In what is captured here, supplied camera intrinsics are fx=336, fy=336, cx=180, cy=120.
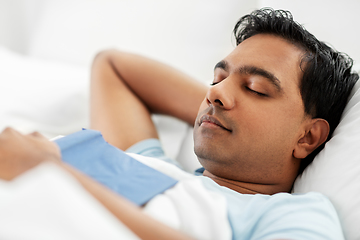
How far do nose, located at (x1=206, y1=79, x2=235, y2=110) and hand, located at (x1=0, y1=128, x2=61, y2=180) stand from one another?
1.24 feet

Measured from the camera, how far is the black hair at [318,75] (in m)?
0.82

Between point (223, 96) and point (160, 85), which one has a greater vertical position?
point (223, 96)

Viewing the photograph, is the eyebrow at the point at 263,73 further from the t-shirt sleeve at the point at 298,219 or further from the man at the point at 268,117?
Answer: the t-shirt sleeve at the point at 298,219

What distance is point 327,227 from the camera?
1.94 ft

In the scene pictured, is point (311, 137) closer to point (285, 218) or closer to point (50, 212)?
point (285, 218)

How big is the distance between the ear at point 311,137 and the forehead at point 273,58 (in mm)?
112

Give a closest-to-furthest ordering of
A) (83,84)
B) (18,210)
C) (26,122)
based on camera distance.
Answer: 1. (18,210)
2. (26,122)
3. (83,84)

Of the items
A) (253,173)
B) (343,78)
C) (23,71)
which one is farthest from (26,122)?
(343,78)

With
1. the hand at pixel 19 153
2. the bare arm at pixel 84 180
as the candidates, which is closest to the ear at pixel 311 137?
the bare arm at pixel 84 180

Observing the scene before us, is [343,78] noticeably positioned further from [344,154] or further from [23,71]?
[23,71]

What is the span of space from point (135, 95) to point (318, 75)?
63 centimetres

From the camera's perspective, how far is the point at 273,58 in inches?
32.0

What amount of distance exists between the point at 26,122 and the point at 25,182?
3.02 ft

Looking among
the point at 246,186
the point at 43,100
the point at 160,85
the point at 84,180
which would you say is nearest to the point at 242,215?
the point at 246,186
